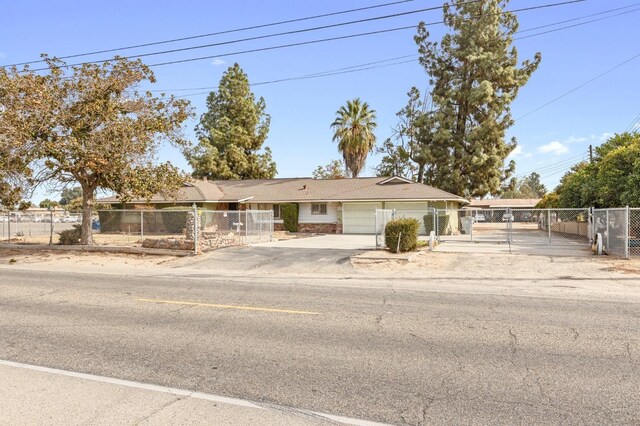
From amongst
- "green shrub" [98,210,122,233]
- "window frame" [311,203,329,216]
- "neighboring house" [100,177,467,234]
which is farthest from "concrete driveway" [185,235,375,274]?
"green shrub" [98,210,122,233]

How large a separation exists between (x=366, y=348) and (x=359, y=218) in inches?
1117

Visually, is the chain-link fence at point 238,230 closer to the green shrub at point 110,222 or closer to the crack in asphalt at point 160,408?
the green shrub at point 110,222

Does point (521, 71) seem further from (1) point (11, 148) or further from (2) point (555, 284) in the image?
(1) point (11, 148)

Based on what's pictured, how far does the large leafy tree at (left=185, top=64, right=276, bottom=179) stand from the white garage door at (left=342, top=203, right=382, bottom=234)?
757 inches

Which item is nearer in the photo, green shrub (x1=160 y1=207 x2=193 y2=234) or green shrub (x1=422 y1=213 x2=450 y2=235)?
green shrub (x1=160 y1=207 x2=193 y2=234)

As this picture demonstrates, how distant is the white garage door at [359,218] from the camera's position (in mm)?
33938

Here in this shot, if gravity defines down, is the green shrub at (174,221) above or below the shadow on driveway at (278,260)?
above

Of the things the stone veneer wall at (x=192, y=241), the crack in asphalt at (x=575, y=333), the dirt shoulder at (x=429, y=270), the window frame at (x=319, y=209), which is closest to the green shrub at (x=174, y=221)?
the stone veneer wall at (x=192, y=241)

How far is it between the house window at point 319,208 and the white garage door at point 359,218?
5.94 feet

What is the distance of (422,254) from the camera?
18.2 m

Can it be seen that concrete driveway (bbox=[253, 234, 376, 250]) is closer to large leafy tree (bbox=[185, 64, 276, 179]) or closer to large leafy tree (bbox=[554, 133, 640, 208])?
large leafy tree (bbox=[554, 133, 640, 208])

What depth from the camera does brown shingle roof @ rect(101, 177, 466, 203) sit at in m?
33.1

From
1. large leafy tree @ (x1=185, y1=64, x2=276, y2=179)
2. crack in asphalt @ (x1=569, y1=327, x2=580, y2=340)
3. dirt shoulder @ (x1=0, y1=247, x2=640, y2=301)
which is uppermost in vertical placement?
large leafy tree @ (x1=185, y1=64, x2=276, y2=179)

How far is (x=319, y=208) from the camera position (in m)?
36.2
